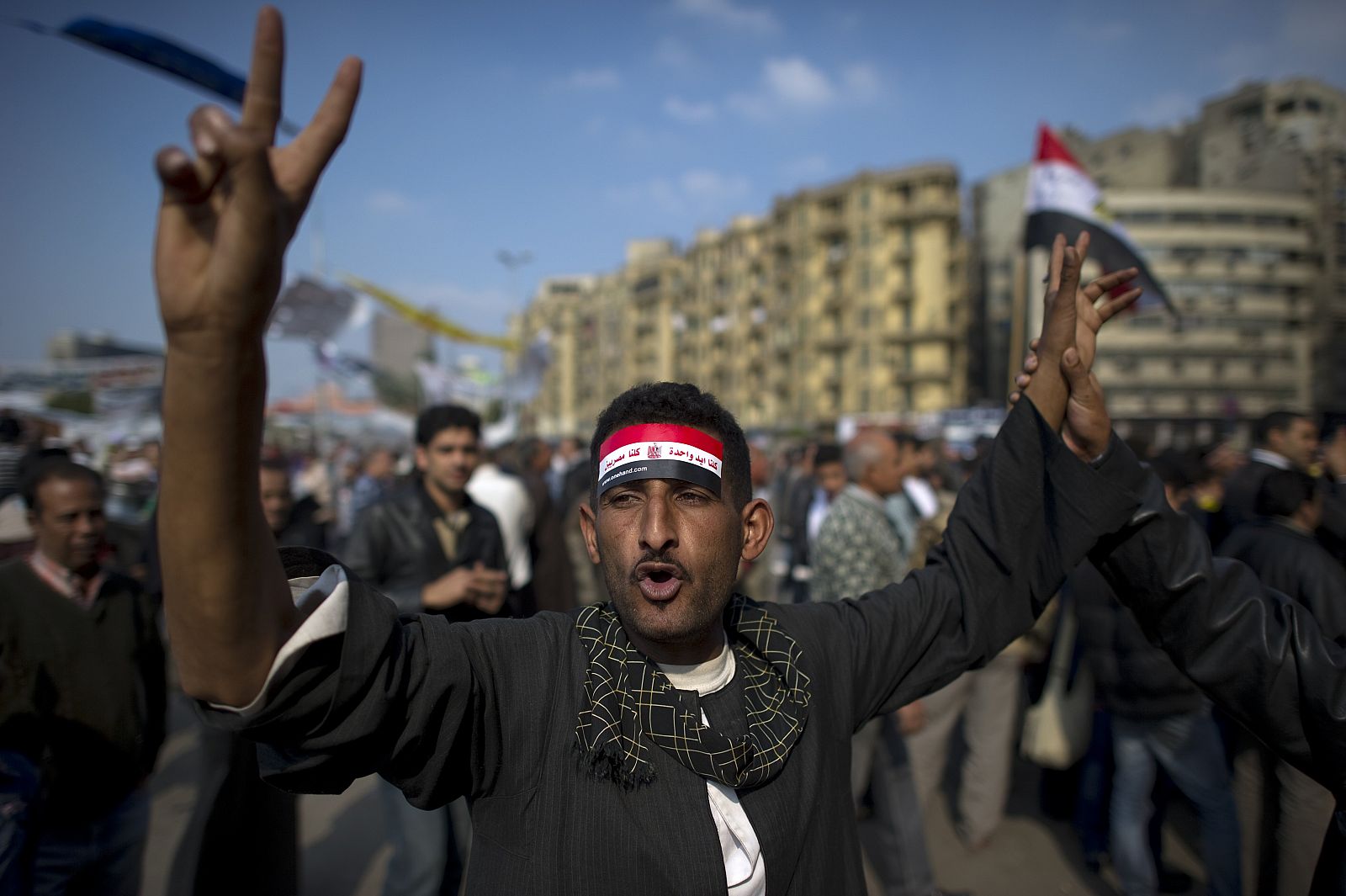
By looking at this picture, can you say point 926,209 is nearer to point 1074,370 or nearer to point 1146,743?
point 1146,743

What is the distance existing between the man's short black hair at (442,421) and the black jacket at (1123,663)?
9.28 feet

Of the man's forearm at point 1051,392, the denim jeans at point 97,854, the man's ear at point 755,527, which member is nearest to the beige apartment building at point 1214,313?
the man's forearm at point 1051,392

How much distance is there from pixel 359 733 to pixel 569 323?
9168cm

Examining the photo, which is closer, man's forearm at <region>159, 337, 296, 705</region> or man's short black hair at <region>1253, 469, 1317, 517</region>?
man's forearm at <region>159, 337, 296, 705</region>

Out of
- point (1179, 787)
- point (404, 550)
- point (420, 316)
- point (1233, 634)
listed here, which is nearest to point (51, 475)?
point (404, 550)

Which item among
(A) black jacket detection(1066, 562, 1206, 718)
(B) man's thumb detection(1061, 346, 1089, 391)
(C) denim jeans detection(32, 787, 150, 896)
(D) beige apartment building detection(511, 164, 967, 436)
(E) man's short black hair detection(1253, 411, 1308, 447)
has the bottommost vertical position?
(C) denim jeans detection(32, 787, 150, 896)

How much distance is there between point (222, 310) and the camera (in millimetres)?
958

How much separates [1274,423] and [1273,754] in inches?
139

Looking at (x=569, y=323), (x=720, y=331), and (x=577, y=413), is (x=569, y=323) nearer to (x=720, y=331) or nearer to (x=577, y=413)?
(x=577, y=413)

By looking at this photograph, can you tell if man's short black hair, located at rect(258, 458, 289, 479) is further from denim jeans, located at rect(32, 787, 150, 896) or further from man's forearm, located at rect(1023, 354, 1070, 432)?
man's forearm, located at rect(1023, 354, 1070, 432)

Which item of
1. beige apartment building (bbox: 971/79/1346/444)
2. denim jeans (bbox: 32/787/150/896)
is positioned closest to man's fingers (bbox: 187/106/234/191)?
denim jeans (bbox: 32/787/150/896)

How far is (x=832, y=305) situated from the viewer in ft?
186

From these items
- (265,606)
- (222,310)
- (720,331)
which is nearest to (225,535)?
(265,606)

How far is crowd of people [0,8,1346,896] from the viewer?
104 cm
